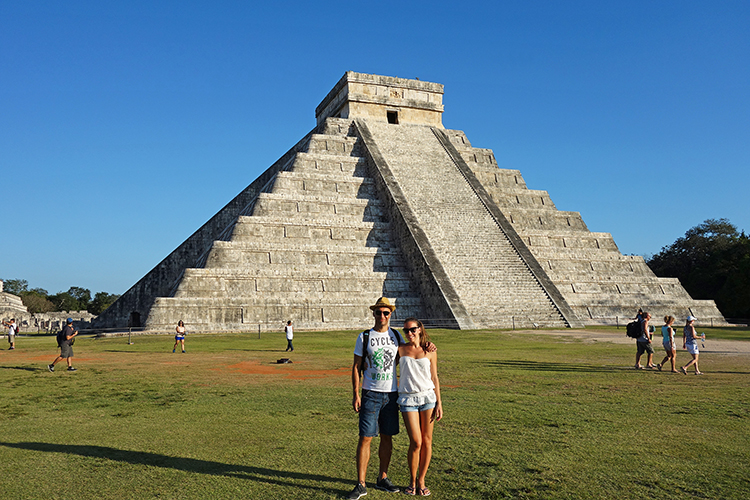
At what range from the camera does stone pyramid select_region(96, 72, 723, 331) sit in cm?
2481

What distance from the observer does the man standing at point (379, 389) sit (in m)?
4.78

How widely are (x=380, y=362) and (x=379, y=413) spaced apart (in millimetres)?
426

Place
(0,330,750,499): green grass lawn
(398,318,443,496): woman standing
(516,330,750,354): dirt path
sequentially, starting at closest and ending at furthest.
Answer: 1. (398,318,443,496): woman standing
2. (0,330,750,499): green grass lawn
3. (516,330,750,354): dirt path

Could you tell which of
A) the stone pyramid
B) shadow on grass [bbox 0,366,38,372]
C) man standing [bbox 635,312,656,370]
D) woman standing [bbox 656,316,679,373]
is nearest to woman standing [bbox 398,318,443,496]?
woman standing [bbox 656,316,679,373]

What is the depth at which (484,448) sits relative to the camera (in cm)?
588

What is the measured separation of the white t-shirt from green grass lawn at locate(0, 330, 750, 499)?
2.85 ft

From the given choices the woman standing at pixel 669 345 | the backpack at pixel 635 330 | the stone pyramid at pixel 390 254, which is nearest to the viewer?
the woman standing at pixel 669 345

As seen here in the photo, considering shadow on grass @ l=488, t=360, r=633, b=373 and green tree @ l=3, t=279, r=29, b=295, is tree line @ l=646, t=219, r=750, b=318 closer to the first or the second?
shadow on grass @ l=488, t=360, r=633, b=373

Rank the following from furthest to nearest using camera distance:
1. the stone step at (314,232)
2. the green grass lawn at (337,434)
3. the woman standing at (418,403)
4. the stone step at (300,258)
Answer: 1. the stone step at (314,232)
2. the stone step at (300,258)
3. the green grass lawn at (337,434)
4. the woman standing at (418,403)

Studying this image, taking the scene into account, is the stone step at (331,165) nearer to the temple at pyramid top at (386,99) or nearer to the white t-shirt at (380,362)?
the temple at pyramid top at (386,99)

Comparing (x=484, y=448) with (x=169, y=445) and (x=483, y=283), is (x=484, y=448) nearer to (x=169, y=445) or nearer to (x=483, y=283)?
(x=169, y=445)

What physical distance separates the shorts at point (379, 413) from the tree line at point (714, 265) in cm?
3901

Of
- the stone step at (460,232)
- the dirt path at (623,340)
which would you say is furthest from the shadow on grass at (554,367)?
the stone step at (460,232)

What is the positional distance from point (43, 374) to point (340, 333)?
12.5 meters
